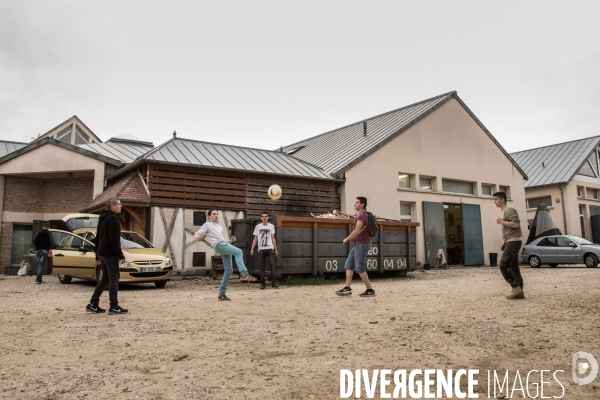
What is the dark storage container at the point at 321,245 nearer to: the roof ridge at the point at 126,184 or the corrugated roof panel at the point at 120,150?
the roof ridge at the point at 126,184

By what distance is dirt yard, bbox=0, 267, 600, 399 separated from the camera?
142 inches

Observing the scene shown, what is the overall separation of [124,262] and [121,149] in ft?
42.4

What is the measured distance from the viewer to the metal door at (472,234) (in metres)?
21.8

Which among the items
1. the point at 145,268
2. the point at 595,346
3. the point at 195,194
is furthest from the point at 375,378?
the point at 195,194

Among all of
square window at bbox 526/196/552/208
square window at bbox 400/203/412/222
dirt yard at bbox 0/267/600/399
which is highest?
square window at bbox 526/196/552/208

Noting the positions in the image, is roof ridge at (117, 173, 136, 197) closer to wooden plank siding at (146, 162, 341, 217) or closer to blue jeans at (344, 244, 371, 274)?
wooden plank siding at (146, 162, 341, 217)

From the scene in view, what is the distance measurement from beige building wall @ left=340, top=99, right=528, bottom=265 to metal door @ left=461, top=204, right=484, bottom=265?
0.47 metres

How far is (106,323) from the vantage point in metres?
6.30

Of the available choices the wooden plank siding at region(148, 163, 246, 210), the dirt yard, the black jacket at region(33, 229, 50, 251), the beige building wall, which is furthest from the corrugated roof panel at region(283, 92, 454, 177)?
the dirt yard

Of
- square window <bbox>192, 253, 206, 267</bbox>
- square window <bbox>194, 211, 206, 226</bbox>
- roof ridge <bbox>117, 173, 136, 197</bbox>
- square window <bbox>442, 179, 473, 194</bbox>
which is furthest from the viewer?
square window <bbox>442, 179, 473, 194</bbox>

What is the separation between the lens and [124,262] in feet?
37.4

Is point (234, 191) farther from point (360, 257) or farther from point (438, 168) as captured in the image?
point (438, 168)

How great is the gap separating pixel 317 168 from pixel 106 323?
1453 centimetres

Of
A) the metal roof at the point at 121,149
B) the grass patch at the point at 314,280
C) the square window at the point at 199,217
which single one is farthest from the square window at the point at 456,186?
the metal roof at the point at 121,149
